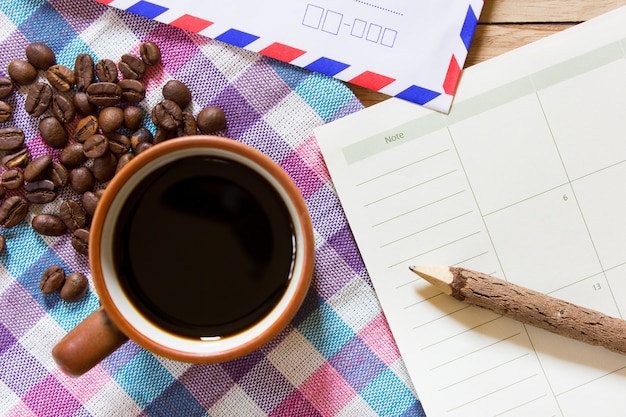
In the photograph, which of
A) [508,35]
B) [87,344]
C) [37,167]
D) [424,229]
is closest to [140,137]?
[37,167]

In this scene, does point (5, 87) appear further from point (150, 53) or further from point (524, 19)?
point (524, 19)

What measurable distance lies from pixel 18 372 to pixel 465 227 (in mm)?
586

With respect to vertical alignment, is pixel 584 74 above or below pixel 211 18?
below

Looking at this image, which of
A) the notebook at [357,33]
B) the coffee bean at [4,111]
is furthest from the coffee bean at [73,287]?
the notebook at [357,33]

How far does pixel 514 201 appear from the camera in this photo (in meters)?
0.78

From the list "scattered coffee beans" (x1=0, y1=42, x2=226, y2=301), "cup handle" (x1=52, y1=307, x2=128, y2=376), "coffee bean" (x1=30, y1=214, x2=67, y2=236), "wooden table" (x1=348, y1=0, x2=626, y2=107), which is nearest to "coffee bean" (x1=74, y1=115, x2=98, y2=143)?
"scattered coffee beans" (x1=0, y1=42, x2=226, y2=301)

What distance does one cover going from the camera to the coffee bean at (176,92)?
2.47 ft

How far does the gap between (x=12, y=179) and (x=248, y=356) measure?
36cm

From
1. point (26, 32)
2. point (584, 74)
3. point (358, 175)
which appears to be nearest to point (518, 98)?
point (584, 74)

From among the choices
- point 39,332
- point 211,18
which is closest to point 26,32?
point 211,18

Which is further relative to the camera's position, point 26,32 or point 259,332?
point 26,32

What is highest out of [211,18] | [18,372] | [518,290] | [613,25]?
[211,18]

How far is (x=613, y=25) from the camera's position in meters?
0.77

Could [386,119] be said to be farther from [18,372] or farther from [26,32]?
[18,372]
